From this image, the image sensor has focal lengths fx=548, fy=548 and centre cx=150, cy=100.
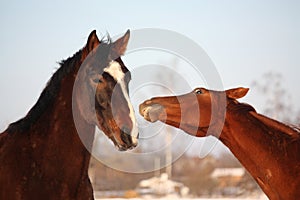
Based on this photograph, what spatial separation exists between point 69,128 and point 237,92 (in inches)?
69.7

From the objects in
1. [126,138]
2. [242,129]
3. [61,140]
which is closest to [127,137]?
[126,138]

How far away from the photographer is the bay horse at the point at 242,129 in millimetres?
5324

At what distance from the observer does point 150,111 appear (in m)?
5.62

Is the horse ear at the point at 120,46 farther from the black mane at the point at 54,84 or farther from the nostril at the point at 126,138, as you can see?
the nostril at the point at 126,138

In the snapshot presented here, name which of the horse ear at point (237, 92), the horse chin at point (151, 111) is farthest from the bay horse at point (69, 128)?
A: the horse ear at point (237, 92)

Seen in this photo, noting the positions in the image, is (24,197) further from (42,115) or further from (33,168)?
(42,115)

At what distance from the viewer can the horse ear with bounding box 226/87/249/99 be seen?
5.58m

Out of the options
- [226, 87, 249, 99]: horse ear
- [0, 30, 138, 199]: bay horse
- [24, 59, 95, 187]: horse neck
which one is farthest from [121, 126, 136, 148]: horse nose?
[226, 87, 249, 99]: horse ear

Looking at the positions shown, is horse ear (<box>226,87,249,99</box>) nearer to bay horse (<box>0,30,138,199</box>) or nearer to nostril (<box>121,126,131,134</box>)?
bay horse (<box>0,30,138,199</box>)

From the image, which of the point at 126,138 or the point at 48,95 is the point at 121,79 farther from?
the point at 48,95

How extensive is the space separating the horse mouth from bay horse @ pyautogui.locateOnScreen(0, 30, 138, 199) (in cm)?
73

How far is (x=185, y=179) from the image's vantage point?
32.9 m

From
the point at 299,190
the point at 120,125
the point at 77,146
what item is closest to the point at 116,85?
the point at 120,125

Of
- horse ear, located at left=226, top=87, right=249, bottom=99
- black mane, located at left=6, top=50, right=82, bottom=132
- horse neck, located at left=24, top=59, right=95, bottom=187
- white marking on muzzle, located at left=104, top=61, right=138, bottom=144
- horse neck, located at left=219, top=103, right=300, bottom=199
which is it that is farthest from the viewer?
horse ear, located at left=226, top=87, right=249, bottom=99
